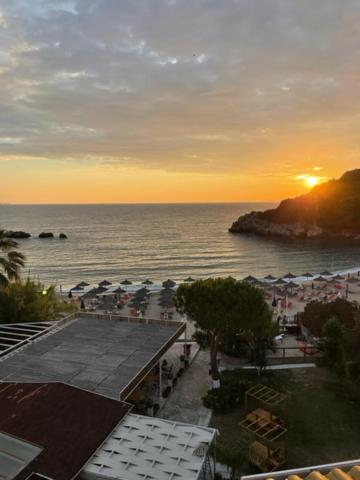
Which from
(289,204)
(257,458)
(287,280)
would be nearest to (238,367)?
(257,458)

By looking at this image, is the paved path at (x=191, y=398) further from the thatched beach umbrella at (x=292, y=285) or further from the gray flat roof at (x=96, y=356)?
the thatched beach umbrella at (x=292, y=285)

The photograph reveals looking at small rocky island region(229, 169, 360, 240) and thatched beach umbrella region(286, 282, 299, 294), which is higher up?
small rocky island region(229, 169, 360, 240)

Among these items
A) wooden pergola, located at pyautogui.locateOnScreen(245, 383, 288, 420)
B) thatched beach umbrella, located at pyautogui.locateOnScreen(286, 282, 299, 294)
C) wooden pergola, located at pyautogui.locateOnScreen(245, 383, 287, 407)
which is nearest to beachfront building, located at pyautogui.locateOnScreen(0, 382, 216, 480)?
wooden pergola, located at pyautogui.locateOnScreen(245, 383, 288, 420)

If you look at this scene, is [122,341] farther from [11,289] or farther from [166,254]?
[166,254]

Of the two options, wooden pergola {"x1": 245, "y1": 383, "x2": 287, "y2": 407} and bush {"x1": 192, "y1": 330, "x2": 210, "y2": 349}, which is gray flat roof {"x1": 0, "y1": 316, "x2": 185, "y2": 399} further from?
wooden pergola {"x1": 245, "y1": 383, "x2": 287, "y2": 407}

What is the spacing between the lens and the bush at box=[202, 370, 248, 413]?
55.7 ft

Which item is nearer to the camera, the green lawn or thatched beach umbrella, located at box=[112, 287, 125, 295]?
the green lawn

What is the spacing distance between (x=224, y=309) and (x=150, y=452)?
29.7 feet

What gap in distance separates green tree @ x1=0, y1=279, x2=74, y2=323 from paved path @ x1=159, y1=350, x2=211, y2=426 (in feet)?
31.9

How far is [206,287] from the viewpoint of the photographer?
773 inches

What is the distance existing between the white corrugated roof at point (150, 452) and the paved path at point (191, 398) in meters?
4.51

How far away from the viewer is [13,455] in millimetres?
7820

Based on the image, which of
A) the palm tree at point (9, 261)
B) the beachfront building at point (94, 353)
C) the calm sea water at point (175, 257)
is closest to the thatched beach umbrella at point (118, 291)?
the palm tree at point (9, 261)

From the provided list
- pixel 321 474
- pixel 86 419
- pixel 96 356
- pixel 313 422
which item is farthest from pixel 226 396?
pixel 321 474
